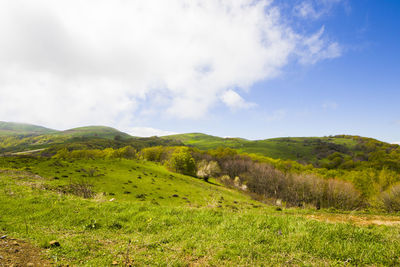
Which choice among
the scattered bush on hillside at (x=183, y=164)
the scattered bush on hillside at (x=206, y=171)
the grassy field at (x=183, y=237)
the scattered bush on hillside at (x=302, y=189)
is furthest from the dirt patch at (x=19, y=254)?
the scattered bush on hillside at (x=206, y=171)

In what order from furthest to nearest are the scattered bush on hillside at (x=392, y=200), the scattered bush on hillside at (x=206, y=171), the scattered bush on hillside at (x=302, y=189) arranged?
the scattered bush on hillside at (x=206, y=171), the scattered bush on hillside at (x=302, y=189), the scattered bush on hillside at (x=392, y=200)

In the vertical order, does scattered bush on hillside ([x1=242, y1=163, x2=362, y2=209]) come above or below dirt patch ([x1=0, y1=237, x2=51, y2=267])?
below

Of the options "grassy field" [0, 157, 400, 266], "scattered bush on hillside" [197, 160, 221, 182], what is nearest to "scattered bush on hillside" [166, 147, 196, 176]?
"scattered bush on hillside" [197, 160, 221, 182]

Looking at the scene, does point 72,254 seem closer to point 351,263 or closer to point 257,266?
point 257,266

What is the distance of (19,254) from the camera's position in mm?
5363

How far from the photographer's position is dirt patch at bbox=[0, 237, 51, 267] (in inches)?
194

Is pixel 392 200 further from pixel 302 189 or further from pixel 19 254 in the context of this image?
pixel 19 254

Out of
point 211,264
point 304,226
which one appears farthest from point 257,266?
point 304,226

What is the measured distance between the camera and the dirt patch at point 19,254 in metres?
4.93

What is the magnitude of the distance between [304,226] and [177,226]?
Result: 6.25 m

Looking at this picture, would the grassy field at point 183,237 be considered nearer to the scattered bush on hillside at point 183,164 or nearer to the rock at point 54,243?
the rock at point 54,243

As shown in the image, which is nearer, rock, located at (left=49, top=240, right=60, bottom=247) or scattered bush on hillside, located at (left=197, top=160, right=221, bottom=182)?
rock, located at (left=49, top=240, right=60, bottom=247)

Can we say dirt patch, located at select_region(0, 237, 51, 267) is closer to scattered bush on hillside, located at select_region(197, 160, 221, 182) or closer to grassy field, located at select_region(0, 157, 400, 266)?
grassy field, located at select_region(0, 157, 400, 266)

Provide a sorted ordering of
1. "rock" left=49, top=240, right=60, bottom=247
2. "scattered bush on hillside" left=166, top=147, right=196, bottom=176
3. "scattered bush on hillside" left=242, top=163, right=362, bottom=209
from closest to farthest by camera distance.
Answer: "rock" left=49, top=240, right=60, bottom=247, "scattered bush on hillside" left=242, top=163, right=362, bottom=209, "scattered bush on hillside" left=166, top=147, right=196, bottom=176
